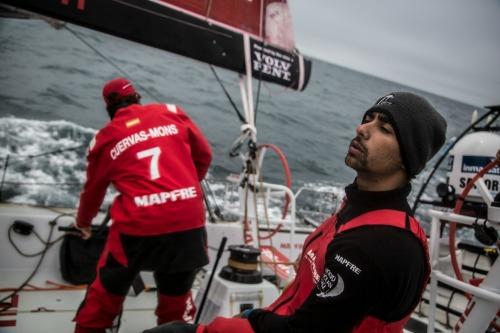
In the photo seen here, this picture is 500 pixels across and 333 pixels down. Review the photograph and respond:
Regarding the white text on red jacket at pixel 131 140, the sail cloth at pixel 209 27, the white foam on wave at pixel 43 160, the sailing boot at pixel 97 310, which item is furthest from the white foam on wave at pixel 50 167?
the sailing boot at pixel 97 310

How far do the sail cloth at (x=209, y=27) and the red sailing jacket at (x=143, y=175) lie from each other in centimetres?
69

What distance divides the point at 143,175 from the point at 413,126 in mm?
1358

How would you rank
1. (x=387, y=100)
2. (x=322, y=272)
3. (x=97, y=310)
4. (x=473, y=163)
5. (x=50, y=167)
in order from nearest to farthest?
(x=322, y=272)
(x=387, y=100)
(x=97, y=310)
(x=473, y=163)
(x=50, y=167)

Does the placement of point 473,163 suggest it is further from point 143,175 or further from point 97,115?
point 97,115

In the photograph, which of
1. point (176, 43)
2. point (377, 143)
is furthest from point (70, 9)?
point (377, 143)

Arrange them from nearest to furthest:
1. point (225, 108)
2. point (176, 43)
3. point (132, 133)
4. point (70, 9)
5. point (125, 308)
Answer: point (132, 133), point (70, 9), point (176, 43), point (125, 308), point (225, 108)

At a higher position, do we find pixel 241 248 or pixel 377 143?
pixel 377 143

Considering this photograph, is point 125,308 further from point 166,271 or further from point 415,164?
point 415,164

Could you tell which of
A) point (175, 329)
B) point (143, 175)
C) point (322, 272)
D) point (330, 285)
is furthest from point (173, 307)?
point (330, 285)

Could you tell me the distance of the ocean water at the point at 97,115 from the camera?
708cm

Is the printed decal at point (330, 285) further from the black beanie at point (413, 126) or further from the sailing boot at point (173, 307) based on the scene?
the sailing boot at point (173, 307)

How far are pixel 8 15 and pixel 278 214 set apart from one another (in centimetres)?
490

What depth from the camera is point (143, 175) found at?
80.2 inches

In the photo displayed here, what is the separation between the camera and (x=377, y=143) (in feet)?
3.67
